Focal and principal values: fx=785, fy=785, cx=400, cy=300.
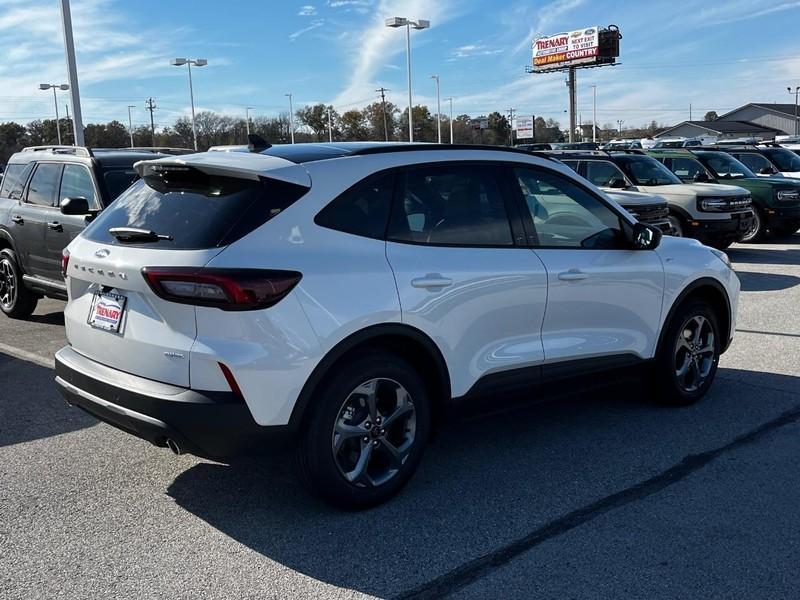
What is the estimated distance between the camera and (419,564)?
3480 millimetres

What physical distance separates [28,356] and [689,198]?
425 inches

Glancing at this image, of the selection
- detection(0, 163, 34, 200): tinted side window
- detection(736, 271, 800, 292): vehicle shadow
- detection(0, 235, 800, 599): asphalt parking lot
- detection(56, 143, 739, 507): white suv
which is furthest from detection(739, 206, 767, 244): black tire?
detection(0, 163, 34, 200): tinted side window

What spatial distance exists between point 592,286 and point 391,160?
5.20 ft

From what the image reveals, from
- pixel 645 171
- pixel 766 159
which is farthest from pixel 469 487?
pixel 766 159

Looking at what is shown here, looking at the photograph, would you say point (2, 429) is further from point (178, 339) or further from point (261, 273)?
point (261, 273)

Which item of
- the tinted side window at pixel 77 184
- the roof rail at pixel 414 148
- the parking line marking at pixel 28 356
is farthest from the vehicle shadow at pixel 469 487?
the tinted side window at pixel 77 184

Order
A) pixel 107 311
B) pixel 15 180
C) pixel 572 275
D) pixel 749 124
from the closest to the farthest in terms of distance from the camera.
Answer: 1. pixel 107 311
2. pixel 572 275
3. pixel 15 180
4. pixel 749 124

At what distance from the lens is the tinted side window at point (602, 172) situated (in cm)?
1380

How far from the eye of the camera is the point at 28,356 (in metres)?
7.38

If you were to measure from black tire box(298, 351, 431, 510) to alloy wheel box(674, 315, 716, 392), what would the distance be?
2381mm

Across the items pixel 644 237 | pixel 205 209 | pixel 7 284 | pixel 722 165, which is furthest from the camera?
pixel 722 165

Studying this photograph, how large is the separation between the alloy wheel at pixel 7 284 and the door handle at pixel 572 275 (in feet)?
22.8

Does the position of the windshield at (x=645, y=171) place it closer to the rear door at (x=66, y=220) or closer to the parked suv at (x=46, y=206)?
the parked suv at (x=46, y=206)

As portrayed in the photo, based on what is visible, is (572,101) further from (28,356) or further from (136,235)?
(136,235)
